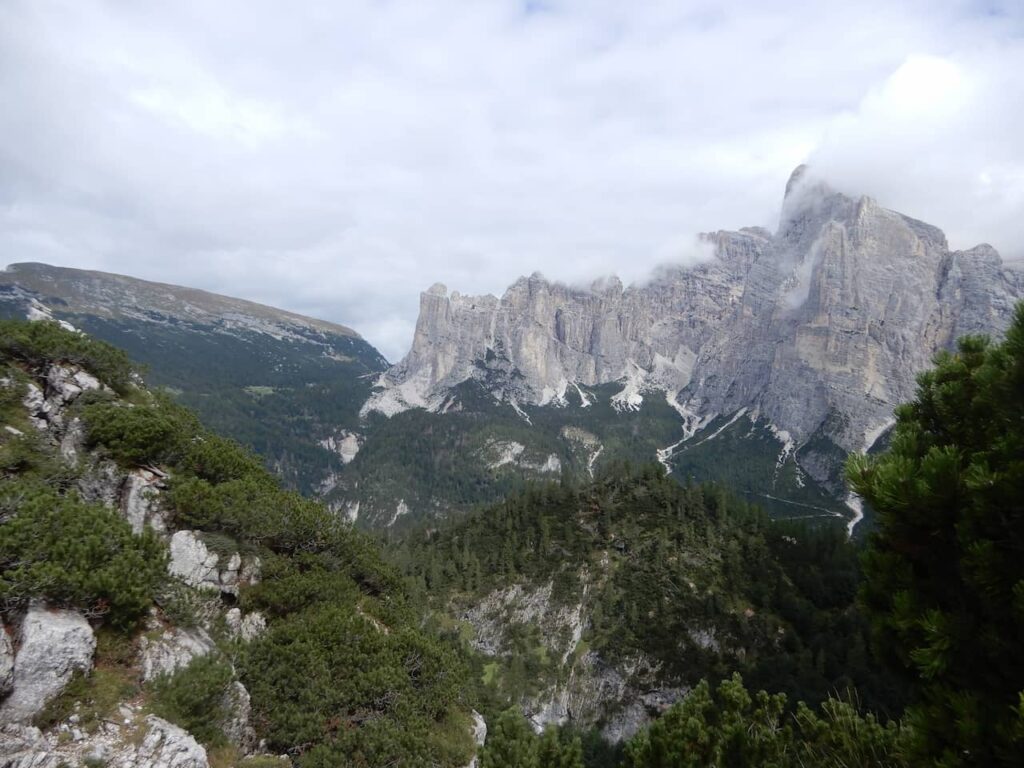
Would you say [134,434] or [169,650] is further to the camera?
[134,434]

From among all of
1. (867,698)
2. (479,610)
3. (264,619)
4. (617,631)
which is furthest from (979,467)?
(479,610)

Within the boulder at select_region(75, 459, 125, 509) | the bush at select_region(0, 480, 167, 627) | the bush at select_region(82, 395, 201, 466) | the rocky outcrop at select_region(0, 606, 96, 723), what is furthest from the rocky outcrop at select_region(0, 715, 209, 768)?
the bush at select_region(82, 395, 201, 466)

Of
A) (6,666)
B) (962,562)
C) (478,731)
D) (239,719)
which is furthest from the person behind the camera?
(478,731)

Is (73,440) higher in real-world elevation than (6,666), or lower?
higher

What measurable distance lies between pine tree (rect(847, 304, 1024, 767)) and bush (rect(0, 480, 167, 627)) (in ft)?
61.2

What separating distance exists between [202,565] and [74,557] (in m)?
7.96

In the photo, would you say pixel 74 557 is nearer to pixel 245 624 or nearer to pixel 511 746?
pixel 245 624

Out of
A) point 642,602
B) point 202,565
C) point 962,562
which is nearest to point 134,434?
point 202,565

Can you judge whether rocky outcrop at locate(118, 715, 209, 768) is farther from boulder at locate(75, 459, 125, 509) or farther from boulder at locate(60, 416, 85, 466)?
boulder at locate(60, 416, 85, 466)

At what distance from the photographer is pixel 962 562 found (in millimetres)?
6328

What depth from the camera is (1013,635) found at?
6.17 m

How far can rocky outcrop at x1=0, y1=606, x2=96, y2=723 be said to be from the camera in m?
12.2

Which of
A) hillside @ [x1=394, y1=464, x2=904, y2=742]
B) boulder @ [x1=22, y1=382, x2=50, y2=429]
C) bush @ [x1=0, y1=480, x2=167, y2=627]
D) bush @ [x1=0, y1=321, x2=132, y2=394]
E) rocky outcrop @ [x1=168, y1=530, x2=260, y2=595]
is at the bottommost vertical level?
hillside @ [x1=394, y1=464, x2=904, y2=742]

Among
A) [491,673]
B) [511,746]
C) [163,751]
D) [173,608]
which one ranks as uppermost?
[173,608]
